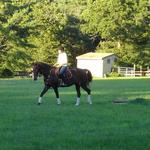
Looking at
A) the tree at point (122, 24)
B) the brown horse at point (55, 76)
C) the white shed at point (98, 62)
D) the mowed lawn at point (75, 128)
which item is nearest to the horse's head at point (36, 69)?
the brown horse at point (55, 76)

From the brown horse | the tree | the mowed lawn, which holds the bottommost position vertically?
the mowed lawn

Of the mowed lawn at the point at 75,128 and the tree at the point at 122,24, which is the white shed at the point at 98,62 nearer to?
the tree at the point at 122,24

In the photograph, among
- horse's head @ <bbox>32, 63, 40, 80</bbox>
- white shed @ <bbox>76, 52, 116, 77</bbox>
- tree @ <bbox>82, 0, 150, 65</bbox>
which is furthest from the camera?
tree @ <bbox>82, 0, 150, 65</bbox>

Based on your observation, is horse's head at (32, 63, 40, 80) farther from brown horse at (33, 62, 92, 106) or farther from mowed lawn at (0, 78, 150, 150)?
mowed lawn at (0, 78, 150, 150)

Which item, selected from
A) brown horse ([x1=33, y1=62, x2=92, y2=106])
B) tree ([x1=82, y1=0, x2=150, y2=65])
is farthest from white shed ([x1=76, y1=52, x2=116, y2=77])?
brown horse ([x1=33, y1=62, x2=92, y2=106])

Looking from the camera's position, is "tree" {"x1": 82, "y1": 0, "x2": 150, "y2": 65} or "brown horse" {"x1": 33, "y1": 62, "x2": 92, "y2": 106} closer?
"brown horse" {"x1": 33, "y1": 62, "x2": 92, "y2": 106}

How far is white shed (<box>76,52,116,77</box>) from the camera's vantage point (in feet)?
275

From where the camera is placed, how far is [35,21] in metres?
82.9

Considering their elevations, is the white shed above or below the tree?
below

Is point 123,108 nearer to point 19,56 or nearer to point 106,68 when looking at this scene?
point 19,56

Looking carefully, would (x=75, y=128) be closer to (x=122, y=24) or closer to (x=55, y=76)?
(x=55, y=76)

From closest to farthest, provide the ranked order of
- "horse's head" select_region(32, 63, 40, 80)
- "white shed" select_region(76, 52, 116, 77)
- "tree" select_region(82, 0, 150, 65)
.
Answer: "horse's head" select_region(32, 63, 40, 80) < "white shed" select_region(76, 52, 116, 77) < "tree" select_region(82, 0, 150, 65)

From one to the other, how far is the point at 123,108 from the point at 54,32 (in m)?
69.6

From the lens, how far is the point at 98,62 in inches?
3344
